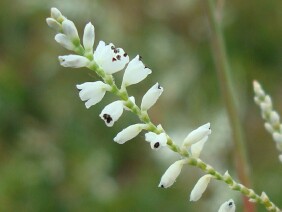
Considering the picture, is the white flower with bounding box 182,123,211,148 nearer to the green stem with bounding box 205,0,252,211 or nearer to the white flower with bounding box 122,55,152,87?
the white flower with bounding box 122,55,152,87

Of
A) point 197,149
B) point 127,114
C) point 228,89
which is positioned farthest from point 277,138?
point 127,114

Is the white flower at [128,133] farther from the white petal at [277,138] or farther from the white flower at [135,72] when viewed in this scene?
the white petal at [277,138]

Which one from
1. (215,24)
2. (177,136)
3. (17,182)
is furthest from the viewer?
(177,136)

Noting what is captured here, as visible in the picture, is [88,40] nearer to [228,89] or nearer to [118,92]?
[118,92]

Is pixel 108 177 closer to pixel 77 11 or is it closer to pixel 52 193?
pixel 52 193

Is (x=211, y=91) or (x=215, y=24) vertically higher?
(x=211, y=91)

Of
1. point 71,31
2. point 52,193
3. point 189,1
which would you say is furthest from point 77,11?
point 71,31
